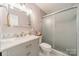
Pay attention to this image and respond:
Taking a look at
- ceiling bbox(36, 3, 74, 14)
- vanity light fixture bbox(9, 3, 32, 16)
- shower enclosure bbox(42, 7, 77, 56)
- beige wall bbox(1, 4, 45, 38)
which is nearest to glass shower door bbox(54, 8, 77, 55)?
shower enclosure bbox(42, 7, 77, 56)

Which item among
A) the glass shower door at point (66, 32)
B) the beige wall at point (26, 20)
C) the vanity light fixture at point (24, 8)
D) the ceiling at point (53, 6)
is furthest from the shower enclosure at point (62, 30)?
the vanity light fixture at point (24, 8)

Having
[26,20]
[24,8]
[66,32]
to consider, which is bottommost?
[66,32]

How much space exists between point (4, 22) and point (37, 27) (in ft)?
3.80

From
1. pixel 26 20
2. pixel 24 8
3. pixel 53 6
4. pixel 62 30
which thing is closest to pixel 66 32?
pixel 62 30

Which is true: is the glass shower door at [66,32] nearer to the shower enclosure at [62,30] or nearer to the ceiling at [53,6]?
the shower enclosure at [62,30]

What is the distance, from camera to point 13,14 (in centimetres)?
166

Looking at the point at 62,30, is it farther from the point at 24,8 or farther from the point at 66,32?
the point at 24,8

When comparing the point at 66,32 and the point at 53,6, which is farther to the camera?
the point at 53,6

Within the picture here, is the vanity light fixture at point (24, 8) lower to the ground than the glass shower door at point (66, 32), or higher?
higher

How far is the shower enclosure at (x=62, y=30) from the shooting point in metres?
1.67

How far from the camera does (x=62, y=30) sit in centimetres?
195

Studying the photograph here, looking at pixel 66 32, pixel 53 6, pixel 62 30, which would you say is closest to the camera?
pixel 66 32

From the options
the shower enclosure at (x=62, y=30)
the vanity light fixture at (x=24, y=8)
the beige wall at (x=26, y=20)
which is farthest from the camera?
the vanity light fixture at (x=24, y=8)

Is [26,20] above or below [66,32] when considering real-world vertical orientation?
above
